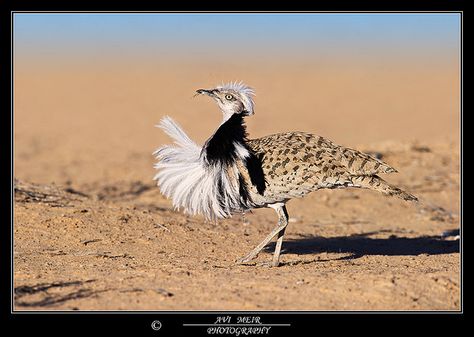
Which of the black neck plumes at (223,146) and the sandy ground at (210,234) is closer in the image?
the sandy ground at (210,234)

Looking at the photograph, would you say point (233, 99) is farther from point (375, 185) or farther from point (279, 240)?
point (375, 185)

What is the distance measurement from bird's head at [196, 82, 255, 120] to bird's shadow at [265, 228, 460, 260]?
169 centimetres

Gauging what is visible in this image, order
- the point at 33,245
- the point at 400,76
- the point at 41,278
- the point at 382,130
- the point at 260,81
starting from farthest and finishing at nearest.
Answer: the point at 400,76 → the point at 260,81 → the point at 382,130 → the point at 33,245 → the point at 41,278

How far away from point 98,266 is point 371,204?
5.92 meters

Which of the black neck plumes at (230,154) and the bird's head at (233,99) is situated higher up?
the bird's head at (233,99)

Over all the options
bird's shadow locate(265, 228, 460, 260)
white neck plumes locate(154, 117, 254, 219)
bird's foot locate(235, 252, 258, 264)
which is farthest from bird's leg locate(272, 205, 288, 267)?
bird's shadow locate(265, 228, 460, 260)

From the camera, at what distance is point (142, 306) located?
5219mm

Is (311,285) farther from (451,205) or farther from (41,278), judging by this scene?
(451,205)

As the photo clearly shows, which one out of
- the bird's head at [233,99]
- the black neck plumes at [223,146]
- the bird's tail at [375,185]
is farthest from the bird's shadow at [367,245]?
the bird's head at [233,99]

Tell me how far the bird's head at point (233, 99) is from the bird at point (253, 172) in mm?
30

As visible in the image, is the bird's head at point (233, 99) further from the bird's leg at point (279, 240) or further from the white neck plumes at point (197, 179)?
the bird's leg at point (279, 240)

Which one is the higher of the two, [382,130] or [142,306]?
[382,130]

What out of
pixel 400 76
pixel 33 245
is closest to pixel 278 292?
pixel 33 245

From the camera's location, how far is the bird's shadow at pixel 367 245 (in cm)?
825
